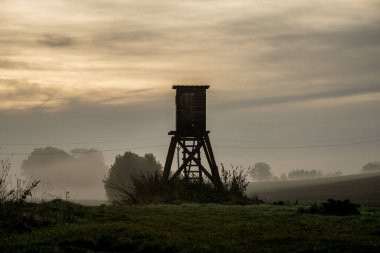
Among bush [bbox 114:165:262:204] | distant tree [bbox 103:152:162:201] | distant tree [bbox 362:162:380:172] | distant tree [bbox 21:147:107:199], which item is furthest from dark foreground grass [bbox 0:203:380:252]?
distant tree [bbox 362:162:380:172]

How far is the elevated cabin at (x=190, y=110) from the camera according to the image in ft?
122

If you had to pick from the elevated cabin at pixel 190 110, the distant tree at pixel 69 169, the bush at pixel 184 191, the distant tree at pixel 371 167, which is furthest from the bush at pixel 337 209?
the distant tree at pixel 371 167

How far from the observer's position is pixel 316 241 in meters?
13.7

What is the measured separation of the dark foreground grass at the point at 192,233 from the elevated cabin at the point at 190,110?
53.9ft

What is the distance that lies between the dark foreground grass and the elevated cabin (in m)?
16.4

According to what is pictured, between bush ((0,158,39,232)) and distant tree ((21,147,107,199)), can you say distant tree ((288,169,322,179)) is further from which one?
bush ((0,158,39,232))

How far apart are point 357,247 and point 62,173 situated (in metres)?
157

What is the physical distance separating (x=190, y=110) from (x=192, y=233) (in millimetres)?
21845

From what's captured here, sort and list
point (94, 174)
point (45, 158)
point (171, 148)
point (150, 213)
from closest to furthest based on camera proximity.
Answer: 1. point (150, 213)
2. point (171, 148)
3. point (45, 158)
4. point (94, 174)

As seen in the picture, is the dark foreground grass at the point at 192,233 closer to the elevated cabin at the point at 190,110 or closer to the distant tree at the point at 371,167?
the elevated cabin at the point at 190,110

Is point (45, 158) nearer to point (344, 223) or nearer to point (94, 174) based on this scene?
point (94, 174)

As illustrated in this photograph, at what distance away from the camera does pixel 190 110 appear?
37.2 m

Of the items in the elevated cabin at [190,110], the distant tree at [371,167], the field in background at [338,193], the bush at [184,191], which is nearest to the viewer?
the bush at [184,191]

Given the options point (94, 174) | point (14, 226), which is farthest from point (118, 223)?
point (94, 174)
